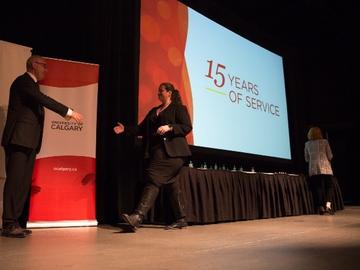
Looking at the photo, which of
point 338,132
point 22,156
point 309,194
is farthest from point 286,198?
point 338,132

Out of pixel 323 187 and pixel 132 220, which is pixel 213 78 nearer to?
pixel 323 187

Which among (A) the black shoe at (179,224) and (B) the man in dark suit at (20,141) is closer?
(B) the man in dark suit at (20,141)

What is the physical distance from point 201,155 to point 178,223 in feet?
5.48

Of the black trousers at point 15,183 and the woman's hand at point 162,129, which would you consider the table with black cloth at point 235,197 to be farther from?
the black trousers at point 15,183

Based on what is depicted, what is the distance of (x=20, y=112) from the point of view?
8.52ft

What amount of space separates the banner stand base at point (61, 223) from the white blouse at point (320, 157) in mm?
3200

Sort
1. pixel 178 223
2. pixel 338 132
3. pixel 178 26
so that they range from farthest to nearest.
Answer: pixel 338 132 → pixel 178 26 → pixel 178 223

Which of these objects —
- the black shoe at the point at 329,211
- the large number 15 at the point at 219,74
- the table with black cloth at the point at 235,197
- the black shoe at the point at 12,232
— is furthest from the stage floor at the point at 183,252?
the black shoe at the point at 329,211

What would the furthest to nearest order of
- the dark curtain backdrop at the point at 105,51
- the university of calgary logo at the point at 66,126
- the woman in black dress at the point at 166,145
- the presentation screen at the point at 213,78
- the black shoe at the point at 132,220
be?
the presentation screen at the point at 213,78, the dark curtain backdrop at the point at 105,51, the university of calgary logo at the point at 66,126, the woman in black dress at the point at 166,145, the black shoe at the point at 132,220

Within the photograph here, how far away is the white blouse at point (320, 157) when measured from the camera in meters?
5.30

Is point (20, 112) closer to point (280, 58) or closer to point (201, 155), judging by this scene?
point (201, 155)

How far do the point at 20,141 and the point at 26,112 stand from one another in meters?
0.21

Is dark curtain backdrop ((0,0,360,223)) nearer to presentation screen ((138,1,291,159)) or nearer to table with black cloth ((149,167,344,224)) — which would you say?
presentation screen ((138,1,291,159))

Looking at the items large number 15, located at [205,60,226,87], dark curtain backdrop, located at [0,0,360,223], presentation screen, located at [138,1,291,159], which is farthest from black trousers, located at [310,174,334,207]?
large number 15, located at [205,60,226,87]
